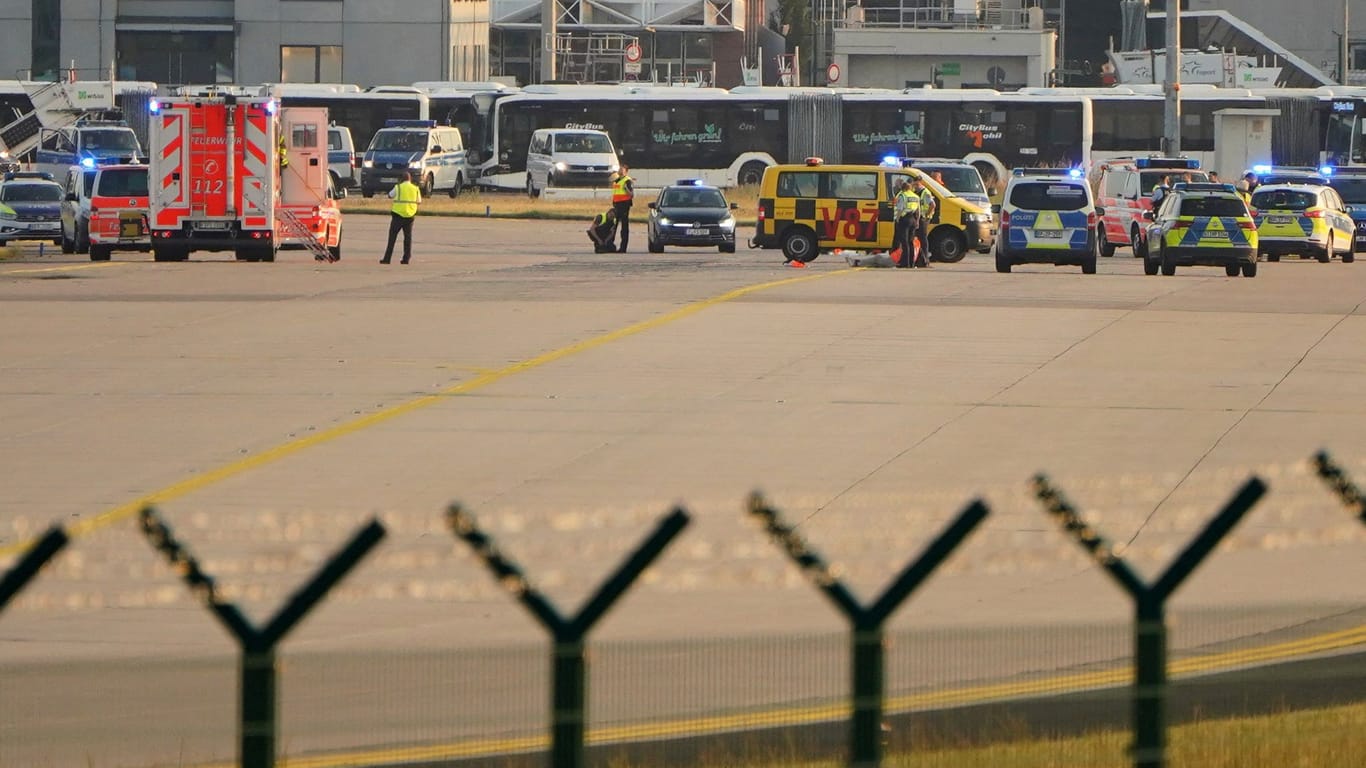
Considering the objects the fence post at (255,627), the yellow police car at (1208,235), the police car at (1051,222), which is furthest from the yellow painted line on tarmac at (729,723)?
the yellow police car at (1208,235)

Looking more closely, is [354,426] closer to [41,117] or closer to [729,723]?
[729,723]

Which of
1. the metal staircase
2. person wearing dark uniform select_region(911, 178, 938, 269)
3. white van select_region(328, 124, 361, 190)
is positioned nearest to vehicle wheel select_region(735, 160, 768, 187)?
white van select_region(328, 124, 361, 190)

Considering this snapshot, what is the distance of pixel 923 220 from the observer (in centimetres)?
3731

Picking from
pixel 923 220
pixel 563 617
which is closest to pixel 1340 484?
pixel 563 617

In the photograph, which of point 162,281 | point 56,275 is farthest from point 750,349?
point 56,275

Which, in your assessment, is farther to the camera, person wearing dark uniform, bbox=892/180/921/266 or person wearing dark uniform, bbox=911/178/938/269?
person wearing dark uniform, bbox=911/178/938/269

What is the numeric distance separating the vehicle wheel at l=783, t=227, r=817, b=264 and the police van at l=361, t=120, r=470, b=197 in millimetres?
26575

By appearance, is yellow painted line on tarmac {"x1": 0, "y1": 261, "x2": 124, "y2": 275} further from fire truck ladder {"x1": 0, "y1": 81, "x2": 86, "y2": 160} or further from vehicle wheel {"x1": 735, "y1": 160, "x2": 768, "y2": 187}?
vehicle wheel {"x1": 735, "y1": 160, "x2": 768, "y2": 187}

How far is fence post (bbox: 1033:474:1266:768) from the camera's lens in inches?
186

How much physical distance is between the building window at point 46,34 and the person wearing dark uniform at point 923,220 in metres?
60.0

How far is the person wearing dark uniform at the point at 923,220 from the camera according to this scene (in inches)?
1458

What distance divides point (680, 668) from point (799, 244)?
3192 centimetres

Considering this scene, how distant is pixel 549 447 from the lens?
55.9 ft

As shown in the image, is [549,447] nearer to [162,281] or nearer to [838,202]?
[162,281]
